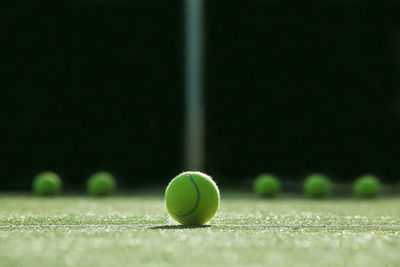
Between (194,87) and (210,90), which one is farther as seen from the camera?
(210,90)

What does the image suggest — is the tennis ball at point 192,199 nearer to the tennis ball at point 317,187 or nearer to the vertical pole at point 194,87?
the tennis ball at point 317,187

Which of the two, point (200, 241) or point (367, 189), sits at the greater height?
point (200, 241)

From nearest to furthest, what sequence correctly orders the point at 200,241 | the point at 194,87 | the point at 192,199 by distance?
the point at 200,241, the point at 192,199, the point at 194,87

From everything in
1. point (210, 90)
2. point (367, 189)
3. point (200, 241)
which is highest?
point (210, 90)

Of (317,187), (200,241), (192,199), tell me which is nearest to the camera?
(200,241)

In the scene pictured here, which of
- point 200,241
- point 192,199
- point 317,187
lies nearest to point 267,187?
point 317,187

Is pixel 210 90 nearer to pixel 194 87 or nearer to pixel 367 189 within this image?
pixel 194 87

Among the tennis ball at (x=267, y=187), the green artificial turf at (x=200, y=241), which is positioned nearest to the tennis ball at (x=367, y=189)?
the tennis ball at (x=267, y=187)
